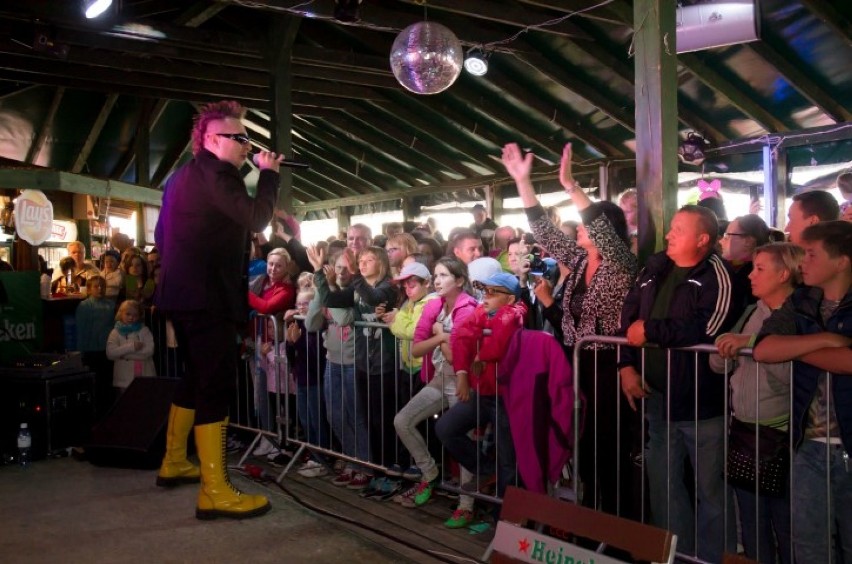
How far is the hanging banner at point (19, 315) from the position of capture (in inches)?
260

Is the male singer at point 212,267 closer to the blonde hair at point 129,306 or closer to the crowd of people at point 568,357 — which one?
the crowd of people at point 568,357

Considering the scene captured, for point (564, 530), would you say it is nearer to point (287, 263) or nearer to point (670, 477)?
point (670, 477)

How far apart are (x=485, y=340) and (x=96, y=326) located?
4561 millimetres

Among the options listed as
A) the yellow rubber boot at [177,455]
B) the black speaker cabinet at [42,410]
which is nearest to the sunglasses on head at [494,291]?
the yellow rubber boot at [177,455]

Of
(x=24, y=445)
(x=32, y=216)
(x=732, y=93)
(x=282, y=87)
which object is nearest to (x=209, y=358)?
(x=24, y=445)

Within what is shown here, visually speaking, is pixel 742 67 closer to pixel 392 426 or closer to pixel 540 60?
pixel 540 60

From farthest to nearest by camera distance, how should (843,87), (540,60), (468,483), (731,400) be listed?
(540,60) < (843,87) < (468,483) < (731,400)

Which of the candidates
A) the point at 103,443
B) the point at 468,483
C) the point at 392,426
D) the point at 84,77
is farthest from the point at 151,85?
the point at 468,483

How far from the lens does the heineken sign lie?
8.92 feet

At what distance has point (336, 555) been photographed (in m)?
3.80

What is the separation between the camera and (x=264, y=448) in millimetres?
6176

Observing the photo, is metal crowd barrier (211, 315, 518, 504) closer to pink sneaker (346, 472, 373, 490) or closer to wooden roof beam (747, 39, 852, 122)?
pink sneaker (346, 472, 373, 490)

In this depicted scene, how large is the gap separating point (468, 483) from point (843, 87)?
7328mm

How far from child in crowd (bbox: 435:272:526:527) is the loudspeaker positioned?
223 cm
